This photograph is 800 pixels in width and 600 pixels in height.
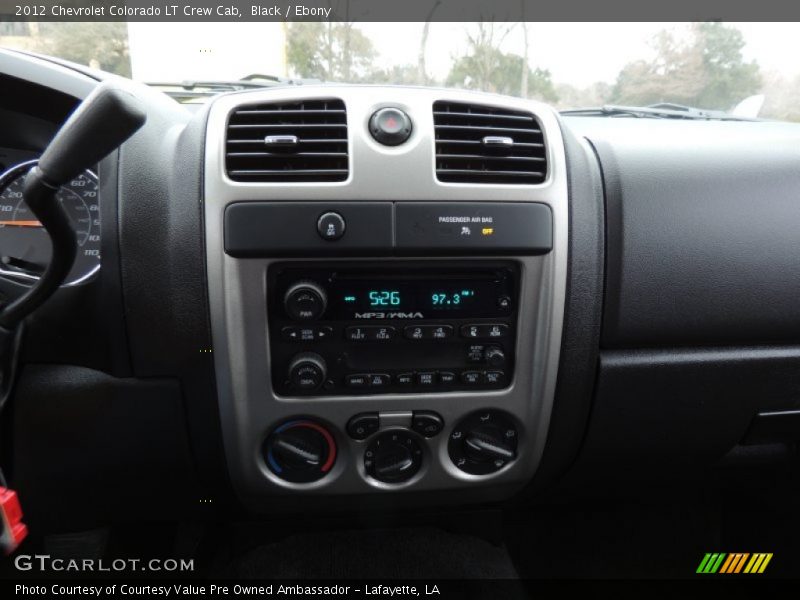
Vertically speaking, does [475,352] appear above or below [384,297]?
below

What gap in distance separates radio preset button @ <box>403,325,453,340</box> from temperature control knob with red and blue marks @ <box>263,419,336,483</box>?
10.6 inches

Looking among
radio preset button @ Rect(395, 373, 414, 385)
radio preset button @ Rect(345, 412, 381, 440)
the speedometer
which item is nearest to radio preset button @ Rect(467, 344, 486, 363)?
radio preset button @ Rect(395, 373, 414, 385)

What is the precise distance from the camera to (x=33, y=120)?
1257 mm

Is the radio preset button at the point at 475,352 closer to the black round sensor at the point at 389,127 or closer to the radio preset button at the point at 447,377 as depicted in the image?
the radio preset button at the point at 447,377

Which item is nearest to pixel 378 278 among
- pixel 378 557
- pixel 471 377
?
pixel 471 377

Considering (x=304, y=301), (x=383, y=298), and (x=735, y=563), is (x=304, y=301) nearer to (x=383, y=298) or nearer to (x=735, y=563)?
(x=383, y=298)

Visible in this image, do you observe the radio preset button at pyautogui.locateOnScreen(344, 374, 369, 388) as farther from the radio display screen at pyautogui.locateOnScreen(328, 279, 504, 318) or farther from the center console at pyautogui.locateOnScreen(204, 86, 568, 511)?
the radio display screen at pyautogui.locateOnScreen(328, 279, 504, 318)

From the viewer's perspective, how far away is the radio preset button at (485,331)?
119cm

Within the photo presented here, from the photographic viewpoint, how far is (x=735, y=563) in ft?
6.23

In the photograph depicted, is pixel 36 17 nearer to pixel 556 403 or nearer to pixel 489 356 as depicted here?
pixel 489 356

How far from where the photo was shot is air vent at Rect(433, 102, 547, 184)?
3.69 ft

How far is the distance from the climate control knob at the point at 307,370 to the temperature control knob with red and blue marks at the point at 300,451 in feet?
0.35

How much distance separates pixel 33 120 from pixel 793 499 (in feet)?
7.49

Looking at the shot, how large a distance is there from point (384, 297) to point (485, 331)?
Result: 0.21 metres
